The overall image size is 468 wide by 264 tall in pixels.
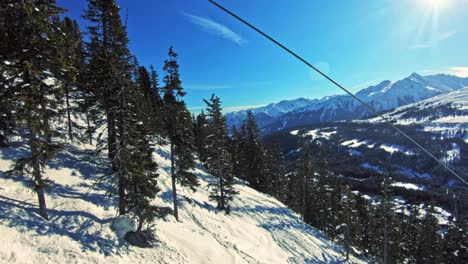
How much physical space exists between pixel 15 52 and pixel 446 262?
5886cm

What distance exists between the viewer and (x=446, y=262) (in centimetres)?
4022

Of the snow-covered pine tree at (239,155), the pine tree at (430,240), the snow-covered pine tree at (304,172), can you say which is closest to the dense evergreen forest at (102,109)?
the pine tree at (430,240)

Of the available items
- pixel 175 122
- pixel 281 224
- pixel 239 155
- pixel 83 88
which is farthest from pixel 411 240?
pixel 83 88

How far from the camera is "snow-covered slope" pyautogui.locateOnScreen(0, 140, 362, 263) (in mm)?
10922

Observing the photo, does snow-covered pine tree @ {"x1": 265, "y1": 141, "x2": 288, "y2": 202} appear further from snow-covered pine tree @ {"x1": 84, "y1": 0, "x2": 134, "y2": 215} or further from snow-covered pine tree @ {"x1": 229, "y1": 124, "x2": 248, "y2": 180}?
snow-covered pine tree @ {"x1": 84, "y1": 0, "x2": 134, "y2": 215}

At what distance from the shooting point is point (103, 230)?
13844mm

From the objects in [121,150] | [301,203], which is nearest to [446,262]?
[301,203]

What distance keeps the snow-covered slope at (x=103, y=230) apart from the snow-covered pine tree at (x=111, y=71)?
2.72 metres

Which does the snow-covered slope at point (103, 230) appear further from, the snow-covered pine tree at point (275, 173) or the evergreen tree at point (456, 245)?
the evergreen tree at point (456, 245)

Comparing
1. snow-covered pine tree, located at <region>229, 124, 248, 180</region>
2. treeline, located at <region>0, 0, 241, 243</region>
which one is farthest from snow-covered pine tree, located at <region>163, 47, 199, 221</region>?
snow-covered pine tree, located at <region>229, 124, 248, 180</region>

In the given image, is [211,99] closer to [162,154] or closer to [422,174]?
[162,154]

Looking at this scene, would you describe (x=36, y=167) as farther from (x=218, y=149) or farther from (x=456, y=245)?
(x=456, y=245)

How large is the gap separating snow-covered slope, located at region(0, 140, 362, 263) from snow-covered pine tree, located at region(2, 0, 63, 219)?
213 centimetres

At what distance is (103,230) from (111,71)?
9288mm
